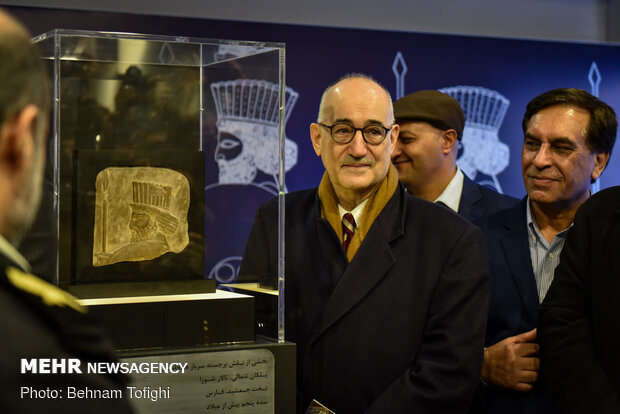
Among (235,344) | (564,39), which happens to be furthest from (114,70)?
(564,39)

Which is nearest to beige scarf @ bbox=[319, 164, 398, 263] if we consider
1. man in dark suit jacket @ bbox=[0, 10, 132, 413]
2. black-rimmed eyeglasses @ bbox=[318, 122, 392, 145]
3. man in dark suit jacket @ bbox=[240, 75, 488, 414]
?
man in dark suit jacket @ bbox=[240, 75, 488, 414]

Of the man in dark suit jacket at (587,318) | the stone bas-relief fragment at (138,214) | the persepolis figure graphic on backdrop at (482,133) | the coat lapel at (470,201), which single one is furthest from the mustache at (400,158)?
the stone bas-relief fragment at (138,214)

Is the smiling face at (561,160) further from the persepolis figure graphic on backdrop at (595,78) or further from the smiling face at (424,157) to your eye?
the persepolis figure graphic on backdrop at (595,78)

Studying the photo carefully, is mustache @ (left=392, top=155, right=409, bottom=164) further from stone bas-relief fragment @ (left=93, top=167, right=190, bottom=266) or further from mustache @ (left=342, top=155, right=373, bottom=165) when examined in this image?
stone bas-relief fragment @ (left=93, top=167, right=190, bottom=266)

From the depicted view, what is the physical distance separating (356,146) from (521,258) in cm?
70

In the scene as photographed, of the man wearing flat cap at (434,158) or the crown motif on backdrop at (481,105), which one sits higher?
the crown motif on backdrop at (481,105)

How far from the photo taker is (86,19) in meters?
3.09

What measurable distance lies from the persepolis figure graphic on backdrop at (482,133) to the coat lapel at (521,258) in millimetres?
1273

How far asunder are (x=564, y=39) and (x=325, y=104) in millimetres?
2400

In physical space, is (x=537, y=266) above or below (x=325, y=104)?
below

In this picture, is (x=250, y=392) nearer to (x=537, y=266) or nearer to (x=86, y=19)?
(x=537, y=266)

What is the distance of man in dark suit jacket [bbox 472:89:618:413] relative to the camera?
223cm

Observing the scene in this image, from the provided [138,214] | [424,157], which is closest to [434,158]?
[424,157]

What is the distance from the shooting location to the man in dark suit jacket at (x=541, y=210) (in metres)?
2.23
